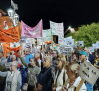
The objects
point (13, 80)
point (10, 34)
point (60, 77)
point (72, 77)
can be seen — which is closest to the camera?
point (72, 77)

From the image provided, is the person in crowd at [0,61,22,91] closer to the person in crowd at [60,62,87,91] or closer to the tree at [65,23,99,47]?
the person in crowd at [60,62,87,91]

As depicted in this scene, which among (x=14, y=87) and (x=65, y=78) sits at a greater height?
(x=65, y=78)

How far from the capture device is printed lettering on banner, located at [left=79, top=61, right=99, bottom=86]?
2611 millimetres

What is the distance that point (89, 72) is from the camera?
9.11 ft

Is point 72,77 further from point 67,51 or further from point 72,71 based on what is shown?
point 67,51

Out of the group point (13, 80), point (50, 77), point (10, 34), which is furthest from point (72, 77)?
point (10, 34)

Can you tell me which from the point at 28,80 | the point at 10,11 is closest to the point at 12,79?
the point at 28,80

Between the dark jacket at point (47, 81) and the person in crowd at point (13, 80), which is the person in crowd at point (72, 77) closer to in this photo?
the dark jacket at point (47, 81)

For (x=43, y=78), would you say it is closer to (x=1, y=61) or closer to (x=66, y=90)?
(x=66, y=90)

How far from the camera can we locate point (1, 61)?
566 centimetres

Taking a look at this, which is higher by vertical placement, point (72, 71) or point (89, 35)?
point (89, 35)

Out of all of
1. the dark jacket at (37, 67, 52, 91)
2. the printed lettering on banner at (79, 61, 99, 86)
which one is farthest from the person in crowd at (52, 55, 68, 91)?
the printed lettering on banner at (79, 61, 99, 86)

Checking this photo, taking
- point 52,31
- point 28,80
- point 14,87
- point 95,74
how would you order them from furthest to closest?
point 52,31
point 28,80
point 14,87
point 95,74

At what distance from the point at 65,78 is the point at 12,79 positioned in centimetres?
166
